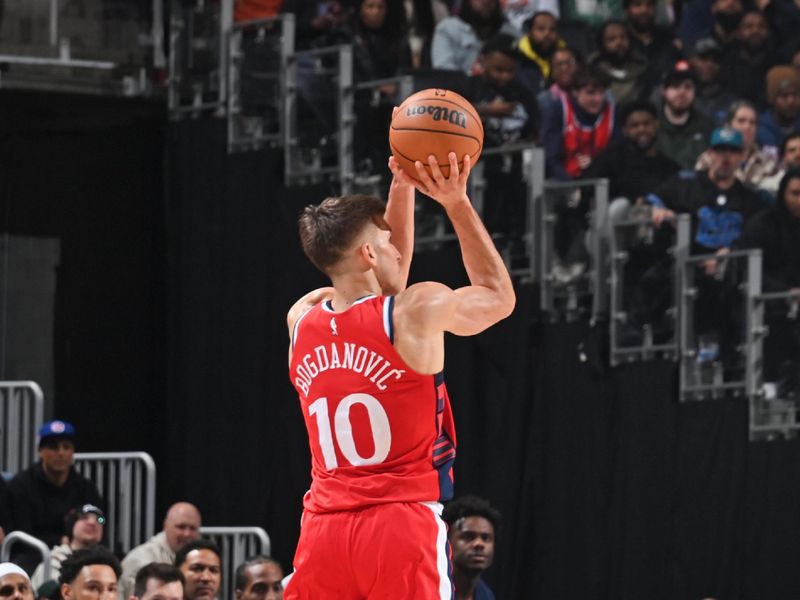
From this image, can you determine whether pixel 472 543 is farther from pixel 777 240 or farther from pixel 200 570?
pixel 777 240

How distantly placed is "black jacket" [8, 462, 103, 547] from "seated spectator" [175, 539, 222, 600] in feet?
6.06

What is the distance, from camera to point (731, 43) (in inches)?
Result: 515

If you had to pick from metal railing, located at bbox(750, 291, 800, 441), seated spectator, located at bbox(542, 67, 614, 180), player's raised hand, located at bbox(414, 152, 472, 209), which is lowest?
metal railing, located at bbox(750, 291, 800, 441)

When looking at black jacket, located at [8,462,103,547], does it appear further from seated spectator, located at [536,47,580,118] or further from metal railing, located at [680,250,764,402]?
seated spectator, located at [536,47,580,118]

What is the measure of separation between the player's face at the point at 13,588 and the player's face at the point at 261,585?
4.05ft

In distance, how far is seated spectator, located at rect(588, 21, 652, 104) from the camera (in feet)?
41.6

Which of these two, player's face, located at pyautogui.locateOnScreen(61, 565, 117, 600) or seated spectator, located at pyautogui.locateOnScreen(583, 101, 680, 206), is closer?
player's face, located at pyautogui.locateOnScreen(61, 565, 117, 600)

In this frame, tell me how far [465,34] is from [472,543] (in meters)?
5.13

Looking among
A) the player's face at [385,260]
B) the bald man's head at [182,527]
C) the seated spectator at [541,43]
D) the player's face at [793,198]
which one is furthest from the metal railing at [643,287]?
the player's face at [385,260]

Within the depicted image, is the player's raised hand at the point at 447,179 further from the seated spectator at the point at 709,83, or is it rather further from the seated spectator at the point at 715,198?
the seated spectator at the point at 709,83

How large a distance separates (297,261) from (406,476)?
7.25 meters

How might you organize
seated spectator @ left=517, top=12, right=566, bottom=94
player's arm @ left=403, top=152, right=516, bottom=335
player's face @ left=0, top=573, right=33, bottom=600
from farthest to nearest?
seated spectator @ left=517, top=12, right=566, bottom=94
player's face @ left=0, top=573, right=33, bottom=600
player's arm @ left=403, top=152, right=516, bottom=335

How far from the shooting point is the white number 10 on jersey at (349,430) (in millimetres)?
5328

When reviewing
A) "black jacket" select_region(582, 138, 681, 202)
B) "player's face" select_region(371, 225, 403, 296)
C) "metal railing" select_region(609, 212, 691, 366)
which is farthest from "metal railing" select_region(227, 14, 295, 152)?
"player's face" select_region(371, 225, 403, 296)
